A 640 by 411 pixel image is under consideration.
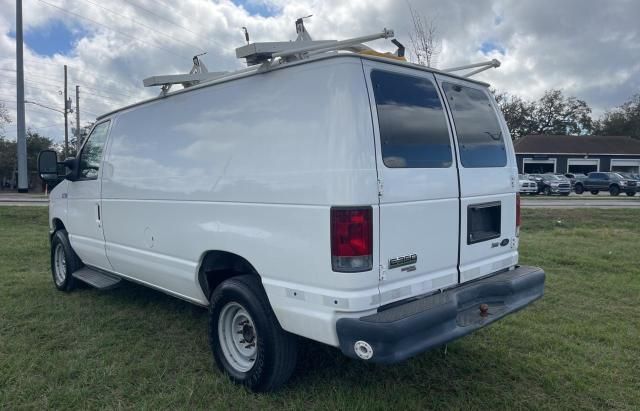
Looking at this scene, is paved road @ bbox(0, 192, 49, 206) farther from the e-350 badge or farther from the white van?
the e-350 badge

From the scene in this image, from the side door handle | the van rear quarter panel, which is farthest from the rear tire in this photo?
→ the van rear quarter panel

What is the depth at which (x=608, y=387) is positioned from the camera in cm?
363

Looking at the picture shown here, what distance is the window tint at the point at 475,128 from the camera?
3.77m

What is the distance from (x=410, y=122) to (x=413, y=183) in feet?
1.43

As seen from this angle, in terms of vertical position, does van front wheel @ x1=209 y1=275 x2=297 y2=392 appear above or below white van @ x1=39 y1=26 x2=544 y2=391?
below

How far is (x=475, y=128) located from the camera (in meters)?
3.98

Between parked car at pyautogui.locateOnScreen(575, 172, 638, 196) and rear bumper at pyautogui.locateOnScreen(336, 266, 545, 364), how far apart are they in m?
33.5

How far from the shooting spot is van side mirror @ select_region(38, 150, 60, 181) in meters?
5.74

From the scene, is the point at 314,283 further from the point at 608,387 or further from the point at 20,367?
the point at 20,367

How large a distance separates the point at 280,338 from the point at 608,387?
245 centimetres

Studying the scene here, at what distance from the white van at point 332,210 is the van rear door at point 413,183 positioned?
0.01 meters

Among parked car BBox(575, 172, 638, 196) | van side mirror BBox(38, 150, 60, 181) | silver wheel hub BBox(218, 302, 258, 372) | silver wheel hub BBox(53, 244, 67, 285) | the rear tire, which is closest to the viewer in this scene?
silver wheel hub BBox(218, 302, 258, 372)

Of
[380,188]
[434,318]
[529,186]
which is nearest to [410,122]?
[380,188]

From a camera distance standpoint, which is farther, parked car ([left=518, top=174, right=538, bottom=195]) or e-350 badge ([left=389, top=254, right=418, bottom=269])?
parked car ([left=518, top=174, right=538, bottom=195])
